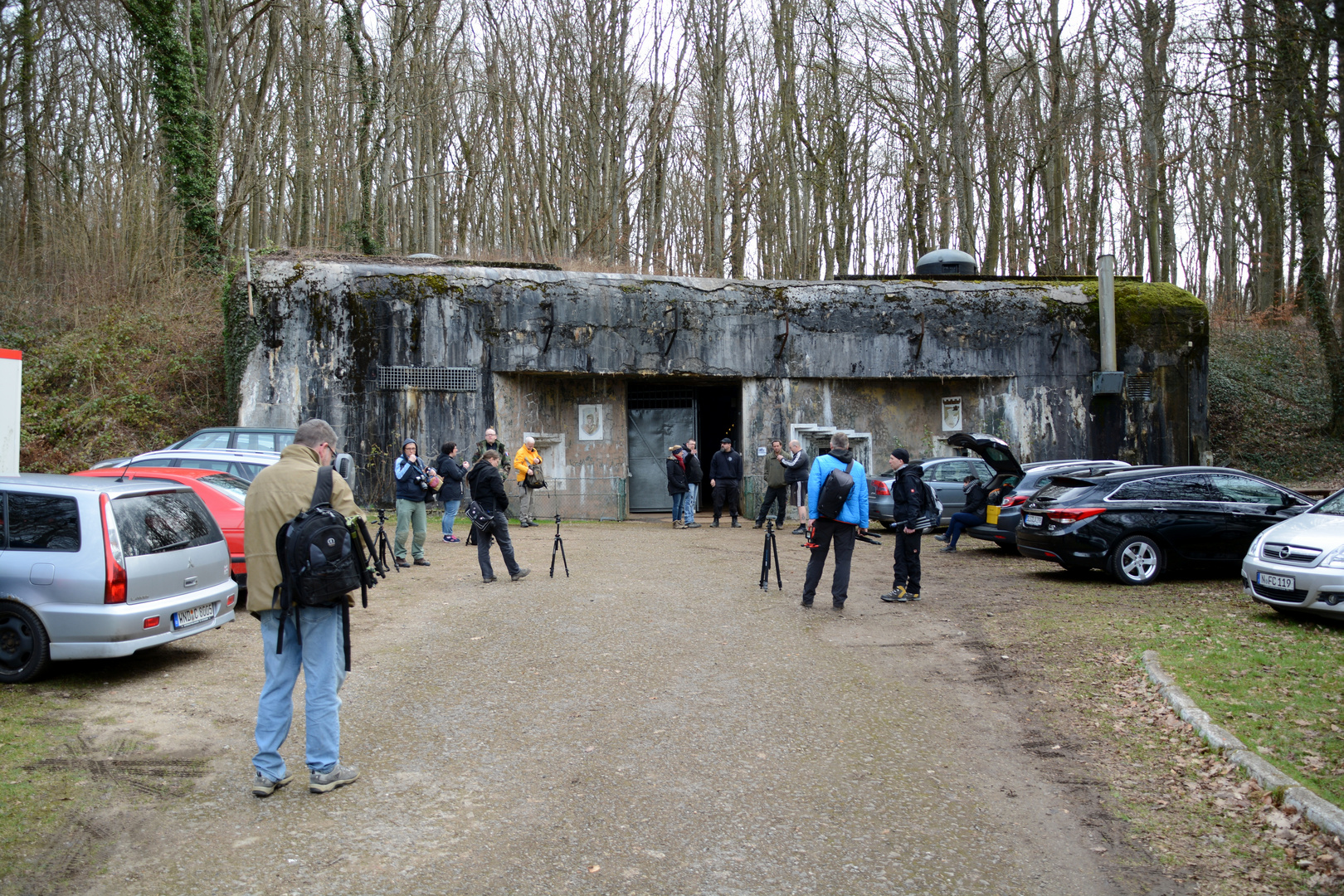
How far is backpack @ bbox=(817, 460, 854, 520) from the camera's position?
9.30 m

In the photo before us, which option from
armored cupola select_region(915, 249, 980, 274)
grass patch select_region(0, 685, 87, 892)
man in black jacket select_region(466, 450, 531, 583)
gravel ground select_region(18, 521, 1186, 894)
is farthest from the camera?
armored cupola select_region(915, 249, 980, 274)

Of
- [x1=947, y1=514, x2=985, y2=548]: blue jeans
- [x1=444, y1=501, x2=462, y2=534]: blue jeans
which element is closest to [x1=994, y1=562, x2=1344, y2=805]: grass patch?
[x1=947, y1=514, x2=985, y2=548]: blue jeans

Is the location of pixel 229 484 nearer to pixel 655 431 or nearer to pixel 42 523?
pixel 42 523

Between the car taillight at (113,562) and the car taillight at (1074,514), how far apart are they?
33.3 feet

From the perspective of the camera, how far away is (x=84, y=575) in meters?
6.34

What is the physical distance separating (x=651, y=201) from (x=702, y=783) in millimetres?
28065

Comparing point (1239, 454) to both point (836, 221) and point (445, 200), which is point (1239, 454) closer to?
point (836, 221)

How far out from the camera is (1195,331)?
20.9 metres

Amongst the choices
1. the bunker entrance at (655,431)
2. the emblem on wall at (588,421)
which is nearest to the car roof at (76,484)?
the emblem on wall at (588,421)

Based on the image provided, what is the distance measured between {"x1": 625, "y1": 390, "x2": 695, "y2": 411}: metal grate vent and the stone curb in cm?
1516

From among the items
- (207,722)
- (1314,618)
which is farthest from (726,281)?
(207,722)

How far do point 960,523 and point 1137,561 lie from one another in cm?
362

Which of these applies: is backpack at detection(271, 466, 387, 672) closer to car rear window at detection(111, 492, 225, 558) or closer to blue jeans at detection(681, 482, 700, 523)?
car rear window at detection(111, 492, 225, 558)

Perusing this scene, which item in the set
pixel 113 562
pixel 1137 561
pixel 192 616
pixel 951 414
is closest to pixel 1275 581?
pixel 1137 561
